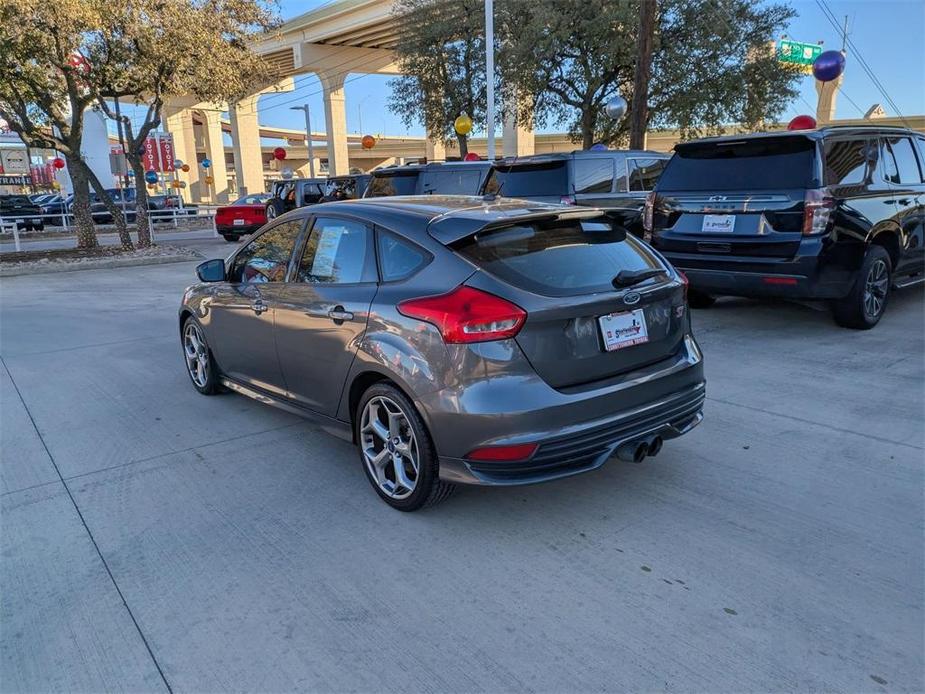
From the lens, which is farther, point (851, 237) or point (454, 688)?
point (851, 237)

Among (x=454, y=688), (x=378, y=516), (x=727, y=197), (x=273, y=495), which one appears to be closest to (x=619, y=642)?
(x=454, y=688)

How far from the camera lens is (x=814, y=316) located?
7723mm

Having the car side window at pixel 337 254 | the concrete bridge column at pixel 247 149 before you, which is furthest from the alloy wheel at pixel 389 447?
the concrete bridge column at pixel 247 149

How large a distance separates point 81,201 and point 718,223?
1558 centimetres

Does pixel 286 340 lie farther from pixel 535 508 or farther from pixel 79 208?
pixel 79 208

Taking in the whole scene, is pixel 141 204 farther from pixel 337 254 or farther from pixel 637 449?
pixel 637 449

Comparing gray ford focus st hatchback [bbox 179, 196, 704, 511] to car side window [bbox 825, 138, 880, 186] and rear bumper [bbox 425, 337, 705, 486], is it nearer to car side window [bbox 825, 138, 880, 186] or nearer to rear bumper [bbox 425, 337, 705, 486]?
rear bumper [bbox 425, 337, 705, 486]

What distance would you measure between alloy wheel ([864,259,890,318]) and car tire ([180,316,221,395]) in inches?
243

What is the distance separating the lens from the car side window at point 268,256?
4.43 m

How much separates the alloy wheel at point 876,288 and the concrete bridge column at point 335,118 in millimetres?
44371

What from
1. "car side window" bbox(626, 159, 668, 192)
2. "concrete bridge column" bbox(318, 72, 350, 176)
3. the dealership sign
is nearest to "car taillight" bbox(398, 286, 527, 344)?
"car side window" bbox(626, 159, 668, 192)

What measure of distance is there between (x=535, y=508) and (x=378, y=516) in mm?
825

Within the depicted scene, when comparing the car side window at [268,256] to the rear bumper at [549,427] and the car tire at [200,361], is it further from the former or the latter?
the rear bumper at [549,427]

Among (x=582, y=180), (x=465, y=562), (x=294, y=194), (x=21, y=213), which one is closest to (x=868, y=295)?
(x=582, y=180)
